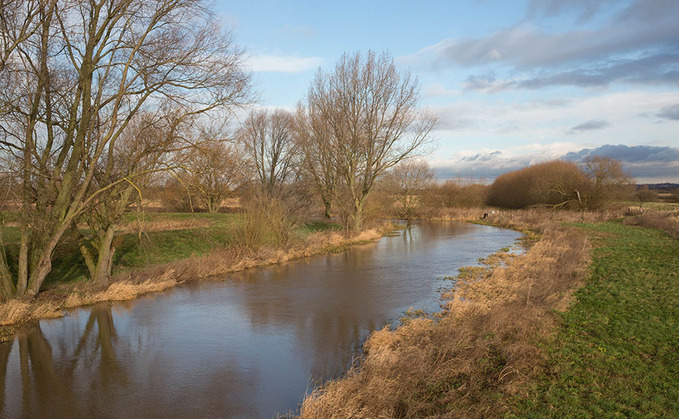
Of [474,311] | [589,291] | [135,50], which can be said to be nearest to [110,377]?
[474,311]

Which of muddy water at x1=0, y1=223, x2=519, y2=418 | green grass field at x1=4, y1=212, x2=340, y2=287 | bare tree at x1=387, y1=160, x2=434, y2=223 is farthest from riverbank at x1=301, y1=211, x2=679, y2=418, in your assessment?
bare tree at x1=387, y1=160, x2=434, y2=223

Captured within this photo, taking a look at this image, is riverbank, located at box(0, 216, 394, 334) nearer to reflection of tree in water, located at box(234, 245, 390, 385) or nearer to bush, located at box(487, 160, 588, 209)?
reflection of tree in water, located at box(234, 245, 390, 385)

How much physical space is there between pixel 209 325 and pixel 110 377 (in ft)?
10.0

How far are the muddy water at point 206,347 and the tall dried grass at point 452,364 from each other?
939mm

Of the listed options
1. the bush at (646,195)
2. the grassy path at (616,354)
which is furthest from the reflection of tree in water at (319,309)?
the bush at (646,195)

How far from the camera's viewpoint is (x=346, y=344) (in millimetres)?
8922

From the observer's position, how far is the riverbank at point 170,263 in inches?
429

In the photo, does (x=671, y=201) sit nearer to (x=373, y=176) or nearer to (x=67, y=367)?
(x=373, y=176)

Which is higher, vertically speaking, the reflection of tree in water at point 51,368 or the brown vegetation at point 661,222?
the reflection of tree in water at point 51,368

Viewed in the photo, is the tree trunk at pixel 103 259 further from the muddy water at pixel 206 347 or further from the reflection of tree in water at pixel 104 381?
the reflection of tree in water at pixel 104 381

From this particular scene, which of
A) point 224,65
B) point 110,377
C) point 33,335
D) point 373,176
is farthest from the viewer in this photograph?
point 373,176

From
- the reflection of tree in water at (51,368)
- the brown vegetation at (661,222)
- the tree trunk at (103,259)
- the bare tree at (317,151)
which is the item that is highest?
the bare tree at (317,151)

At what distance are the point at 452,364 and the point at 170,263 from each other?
39.5 ft

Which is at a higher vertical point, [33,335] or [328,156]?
[328,156]
